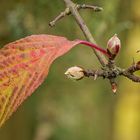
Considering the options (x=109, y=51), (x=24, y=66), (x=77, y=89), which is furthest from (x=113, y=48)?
(x=77, y=89)

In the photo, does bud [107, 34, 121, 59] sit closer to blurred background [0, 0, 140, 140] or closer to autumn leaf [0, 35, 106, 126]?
autumn leaf [0, 35, 106, 126]

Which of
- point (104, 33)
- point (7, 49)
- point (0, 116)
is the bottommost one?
point (0, 116)

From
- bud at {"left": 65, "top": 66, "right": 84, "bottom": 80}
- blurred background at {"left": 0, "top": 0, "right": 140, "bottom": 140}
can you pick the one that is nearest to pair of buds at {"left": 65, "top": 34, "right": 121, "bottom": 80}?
bud at {"left": 65, "top": 66, "right": 84, "bottom": 80}

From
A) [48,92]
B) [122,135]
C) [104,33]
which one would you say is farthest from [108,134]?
[104,33]

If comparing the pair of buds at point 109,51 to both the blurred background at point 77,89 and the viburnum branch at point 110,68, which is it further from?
the blurred background at point 77,89

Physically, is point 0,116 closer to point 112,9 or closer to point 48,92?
point 112,9

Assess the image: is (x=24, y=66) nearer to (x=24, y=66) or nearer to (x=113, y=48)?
(x=24, y=66)
